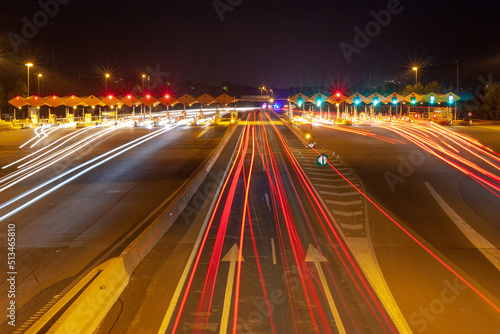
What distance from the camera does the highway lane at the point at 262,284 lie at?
346 inches

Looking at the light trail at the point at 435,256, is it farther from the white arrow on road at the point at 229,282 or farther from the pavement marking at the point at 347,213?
the white arrow on road at the point at 229,282

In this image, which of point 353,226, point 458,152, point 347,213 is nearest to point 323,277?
point 353,226

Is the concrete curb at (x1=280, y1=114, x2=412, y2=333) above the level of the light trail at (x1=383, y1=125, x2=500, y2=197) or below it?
below

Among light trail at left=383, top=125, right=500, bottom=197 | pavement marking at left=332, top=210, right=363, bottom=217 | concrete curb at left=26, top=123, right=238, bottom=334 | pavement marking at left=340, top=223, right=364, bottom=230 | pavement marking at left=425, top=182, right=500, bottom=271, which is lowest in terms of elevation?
pavement marking at left=425, top=182, right=500, bottom=271

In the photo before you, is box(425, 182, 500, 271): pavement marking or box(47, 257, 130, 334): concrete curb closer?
box(47, 257, 130, 334): concrete curb

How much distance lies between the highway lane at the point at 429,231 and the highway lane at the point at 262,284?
38.0 inches

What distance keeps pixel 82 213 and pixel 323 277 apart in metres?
10.7

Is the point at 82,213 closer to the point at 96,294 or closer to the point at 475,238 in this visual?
the point at 96,294

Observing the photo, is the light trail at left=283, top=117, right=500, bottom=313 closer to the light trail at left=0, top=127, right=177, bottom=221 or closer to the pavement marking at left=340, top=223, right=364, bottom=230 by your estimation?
the pavement marking at left=340, top=223, right=364, bottom=230

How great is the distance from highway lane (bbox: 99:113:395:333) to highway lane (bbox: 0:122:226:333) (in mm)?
1713

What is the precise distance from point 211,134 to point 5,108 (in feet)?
149

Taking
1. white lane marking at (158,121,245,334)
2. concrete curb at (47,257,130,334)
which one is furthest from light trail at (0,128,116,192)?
concrete curb at (47,257,130,334)

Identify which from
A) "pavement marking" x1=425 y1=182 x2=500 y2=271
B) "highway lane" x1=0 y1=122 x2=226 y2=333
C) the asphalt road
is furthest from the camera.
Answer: "pavement marking" x1=425 y1=182 x2=500 y2=271

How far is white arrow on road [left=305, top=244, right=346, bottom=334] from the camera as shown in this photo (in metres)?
8.80
